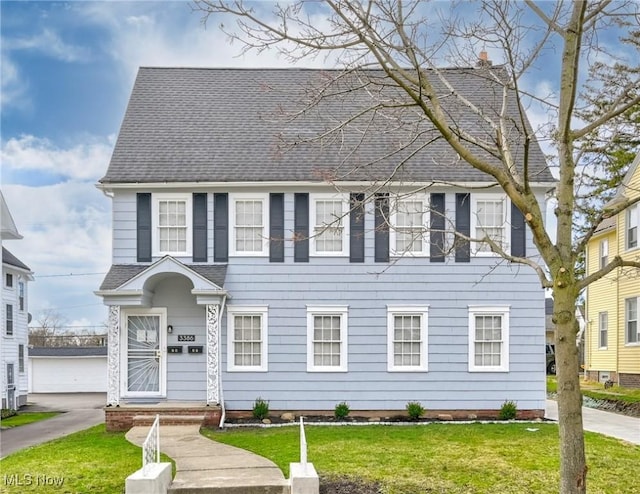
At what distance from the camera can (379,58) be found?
580 centimetres

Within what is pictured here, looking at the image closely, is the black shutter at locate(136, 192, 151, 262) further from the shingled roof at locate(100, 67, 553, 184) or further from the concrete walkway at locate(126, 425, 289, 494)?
the concrete walkway at locate(126, 425, 289, 494)

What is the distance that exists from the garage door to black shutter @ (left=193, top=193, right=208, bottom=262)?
2132 cm

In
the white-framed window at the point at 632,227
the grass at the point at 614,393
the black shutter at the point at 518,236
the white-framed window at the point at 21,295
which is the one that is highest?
the white-framed window at the point at 632,227

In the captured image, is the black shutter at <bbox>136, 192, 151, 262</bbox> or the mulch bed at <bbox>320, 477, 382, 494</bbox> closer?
the mulch bed at <bbox>320, 477, 382, 494</bbox>

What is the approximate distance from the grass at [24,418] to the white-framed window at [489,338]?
44.8 ft

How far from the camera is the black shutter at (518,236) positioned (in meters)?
14.6

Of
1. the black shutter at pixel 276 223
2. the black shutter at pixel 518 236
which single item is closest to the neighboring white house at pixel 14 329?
the black shutter at pixel 276 223

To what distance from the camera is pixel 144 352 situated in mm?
14477

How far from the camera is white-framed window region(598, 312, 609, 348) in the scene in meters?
24.1

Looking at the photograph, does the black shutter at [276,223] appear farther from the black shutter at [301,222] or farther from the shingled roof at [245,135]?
the shingled roof at [245,135]

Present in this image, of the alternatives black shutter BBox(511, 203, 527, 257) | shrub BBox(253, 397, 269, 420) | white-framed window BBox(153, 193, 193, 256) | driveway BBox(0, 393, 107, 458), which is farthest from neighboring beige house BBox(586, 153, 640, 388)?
driveway BBox(0, 393, 107, 458)

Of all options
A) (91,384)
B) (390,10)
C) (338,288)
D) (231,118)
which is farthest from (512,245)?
(91,384)

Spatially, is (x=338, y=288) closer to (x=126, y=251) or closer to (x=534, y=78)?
(x=126, y=251)

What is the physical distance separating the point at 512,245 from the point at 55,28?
12.6 meters
